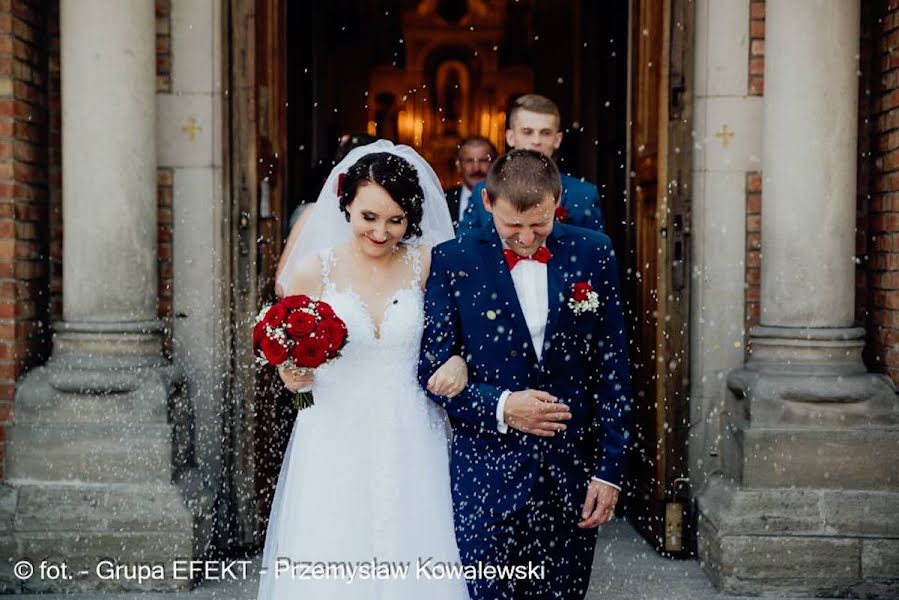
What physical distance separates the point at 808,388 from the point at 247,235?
284 centimetres

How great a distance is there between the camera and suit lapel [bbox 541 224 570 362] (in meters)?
3.45

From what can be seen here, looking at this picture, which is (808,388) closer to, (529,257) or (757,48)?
(757,48)

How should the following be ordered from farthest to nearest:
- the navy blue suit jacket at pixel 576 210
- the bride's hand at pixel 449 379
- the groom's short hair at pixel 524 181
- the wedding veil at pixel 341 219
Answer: the navy blue suit jacket at pixel 576 210
the wedding veil at pixel 341 219
the bride's hand at pixel 449 379
the groom's short hair at pixel 524 181

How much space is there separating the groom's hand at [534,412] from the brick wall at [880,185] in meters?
2.64

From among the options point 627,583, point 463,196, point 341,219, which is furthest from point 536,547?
point 463,196

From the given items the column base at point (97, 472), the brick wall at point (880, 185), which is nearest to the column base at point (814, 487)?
the brick wall at point (880, 185)

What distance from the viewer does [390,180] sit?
3.82 m

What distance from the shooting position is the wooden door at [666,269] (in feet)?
18.8

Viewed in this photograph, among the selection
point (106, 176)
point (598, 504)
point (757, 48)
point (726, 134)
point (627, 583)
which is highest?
point (757, 48)

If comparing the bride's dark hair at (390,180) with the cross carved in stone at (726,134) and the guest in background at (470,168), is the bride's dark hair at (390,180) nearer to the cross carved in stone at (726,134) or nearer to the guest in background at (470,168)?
the cross carved in stone at (726,134)

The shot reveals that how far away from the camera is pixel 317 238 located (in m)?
4.30

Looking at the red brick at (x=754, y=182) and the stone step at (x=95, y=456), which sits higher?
the red brick at (x=754, y=182)

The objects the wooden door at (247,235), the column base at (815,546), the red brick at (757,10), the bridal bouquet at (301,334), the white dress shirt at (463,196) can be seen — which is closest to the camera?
the bridal bouquet at (301,334)

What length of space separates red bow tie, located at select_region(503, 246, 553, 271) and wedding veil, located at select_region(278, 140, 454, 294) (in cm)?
76
